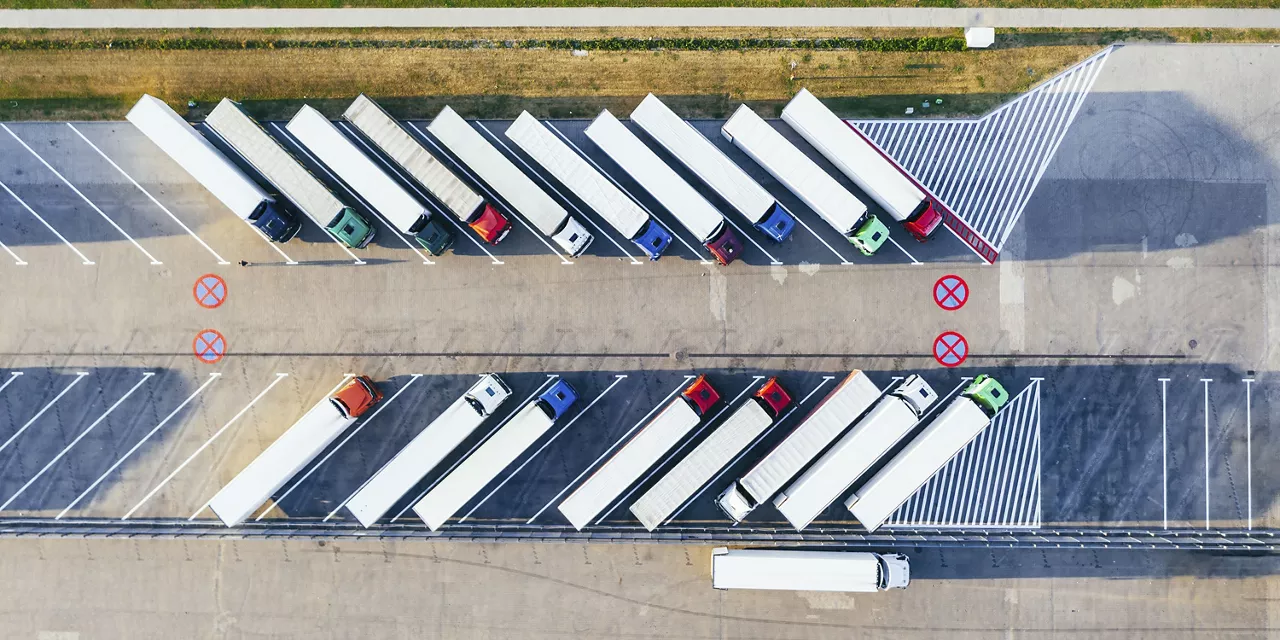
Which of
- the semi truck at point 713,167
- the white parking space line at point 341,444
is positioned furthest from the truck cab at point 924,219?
the white parking space line at point 341,444

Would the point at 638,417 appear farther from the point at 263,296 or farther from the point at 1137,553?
the point at 1137,553

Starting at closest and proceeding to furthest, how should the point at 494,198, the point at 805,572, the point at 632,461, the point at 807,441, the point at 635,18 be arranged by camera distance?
the point at 807,441
the point at 805,572
the point at 632,461
the point at 494,198
the point at 635,18

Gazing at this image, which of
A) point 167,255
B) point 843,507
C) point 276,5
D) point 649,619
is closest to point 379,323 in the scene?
point 167,255

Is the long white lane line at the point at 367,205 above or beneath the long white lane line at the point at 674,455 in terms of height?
above

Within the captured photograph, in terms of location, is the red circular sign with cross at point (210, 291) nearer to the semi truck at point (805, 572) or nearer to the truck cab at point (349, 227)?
the truck cab at point (349, 227)

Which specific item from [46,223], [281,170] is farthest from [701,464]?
[46,223]

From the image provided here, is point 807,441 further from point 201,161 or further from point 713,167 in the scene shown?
point 201,161
